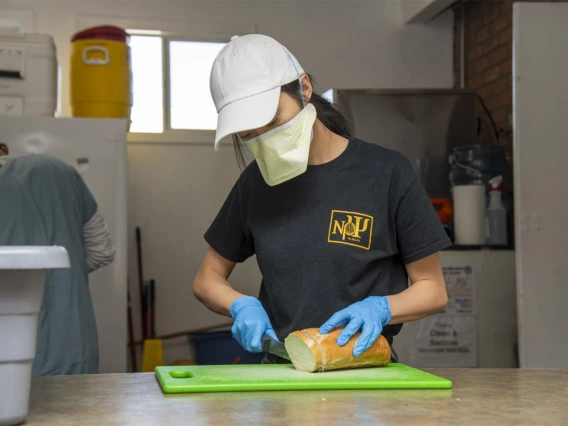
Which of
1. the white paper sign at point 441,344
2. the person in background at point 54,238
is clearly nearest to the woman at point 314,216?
the person in background at point 54,238

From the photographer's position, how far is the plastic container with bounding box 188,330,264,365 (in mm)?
4164

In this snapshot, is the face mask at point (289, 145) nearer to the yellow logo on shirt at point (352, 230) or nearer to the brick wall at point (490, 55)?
the yellow logo on shirt at point (352, 230)

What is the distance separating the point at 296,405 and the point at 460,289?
2.56 meters

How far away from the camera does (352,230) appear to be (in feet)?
5.00

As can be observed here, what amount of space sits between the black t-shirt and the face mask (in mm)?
53

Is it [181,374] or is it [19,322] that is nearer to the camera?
[19,322]

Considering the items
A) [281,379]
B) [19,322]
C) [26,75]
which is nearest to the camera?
[19,322]

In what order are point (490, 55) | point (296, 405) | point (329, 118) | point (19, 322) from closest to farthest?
point (19, 322)
point (296, 405)
point (329, 118)
point (490, 55)

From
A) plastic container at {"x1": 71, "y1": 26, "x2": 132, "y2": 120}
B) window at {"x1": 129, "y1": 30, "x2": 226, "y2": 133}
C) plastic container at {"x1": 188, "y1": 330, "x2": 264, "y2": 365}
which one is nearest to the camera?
plastic container at {"x1": 71, "y1": 26, "x2": 132, "y2": 120}

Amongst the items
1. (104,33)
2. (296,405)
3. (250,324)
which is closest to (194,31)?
(104,33)

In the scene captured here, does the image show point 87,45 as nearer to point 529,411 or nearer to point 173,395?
→ point 173,395

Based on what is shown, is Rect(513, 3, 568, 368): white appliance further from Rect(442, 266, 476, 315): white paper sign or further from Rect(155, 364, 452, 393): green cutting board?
Rect(155, 364, 452, 393): green cutting board

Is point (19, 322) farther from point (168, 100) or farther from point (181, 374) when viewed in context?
point (168, 100)

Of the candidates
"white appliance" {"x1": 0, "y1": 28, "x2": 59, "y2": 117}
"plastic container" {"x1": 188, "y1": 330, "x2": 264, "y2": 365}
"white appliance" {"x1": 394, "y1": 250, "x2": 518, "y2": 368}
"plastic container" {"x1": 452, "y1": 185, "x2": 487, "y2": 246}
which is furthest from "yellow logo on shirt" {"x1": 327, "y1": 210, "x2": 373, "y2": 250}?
"plastic container" {"x1": 188, "y1": 330, "x2": 264, "y2": 365}
